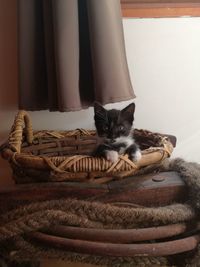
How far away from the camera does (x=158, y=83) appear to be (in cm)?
108

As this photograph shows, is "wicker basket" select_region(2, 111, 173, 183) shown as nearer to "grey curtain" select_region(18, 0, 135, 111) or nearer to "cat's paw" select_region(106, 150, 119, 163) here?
"cat's paw" select_region(106, 150, 119, 163)

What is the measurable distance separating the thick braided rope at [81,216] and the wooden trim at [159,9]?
713mm

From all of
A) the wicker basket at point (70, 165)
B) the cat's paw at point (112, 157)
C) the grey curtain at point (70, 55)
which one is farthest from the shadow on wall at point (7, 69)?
the cat's paw at point (112, 157)

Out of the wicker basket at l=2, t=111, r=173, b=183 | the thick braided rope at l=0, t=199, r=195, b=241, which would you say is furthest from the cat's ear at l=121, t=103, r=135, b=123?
the thick braided rope at l=0, t=199, r=195, b=241

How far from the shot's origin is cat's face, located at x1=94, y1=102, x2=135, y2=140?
0.83 metres

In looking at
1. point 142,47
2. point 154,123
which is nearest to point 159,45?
point 142,47

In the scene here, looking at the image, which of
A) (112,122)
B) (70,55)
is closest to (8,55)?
(70,55)

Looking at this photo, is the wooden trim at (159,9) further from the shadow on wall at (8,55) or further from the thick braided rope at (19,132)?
the thick braided rope at (19,132)

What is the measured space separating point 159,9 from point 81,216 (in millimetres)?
779

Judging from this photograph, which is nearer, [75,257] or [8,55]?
[75,257]

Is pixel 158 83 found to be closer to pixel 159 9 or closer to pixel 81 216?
pixel 159 9

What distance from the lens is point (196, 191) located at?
2.00 ft

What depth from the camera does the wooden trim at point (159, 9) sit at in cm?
102

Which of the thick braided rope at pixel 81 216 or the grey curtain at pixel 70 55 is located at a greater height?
the grey curtain at pixel 70 55
